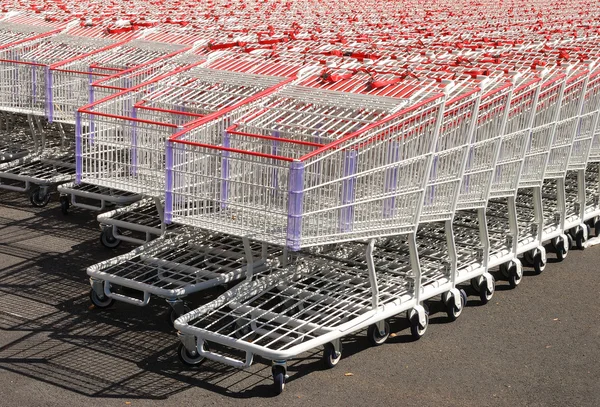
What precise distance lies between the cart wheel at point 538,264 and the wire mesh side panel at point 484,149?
3.93ft

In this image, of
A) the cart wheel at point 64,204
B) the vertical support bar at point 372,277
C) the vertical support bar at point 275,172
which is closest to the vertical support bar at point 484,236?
the vertical support bar at point 372,277

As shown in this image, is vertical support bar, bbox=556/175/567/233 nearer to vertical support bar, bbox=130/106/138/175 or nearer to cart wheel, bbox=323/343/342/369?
cart wheel, bbox=323/343/342/369

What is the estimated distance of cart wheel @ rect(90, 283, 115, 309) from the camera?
646 cm

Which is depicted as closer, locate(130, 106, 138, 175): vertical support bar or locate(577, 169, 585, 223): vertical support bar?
locate(130, 106, 138, 175): vertical support bar

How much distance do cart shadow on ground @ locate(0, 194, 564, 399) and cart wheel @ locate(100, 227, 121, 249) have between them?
0.23 ft

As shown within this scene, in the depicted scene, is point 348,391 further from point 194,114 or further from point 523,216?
point 523,216

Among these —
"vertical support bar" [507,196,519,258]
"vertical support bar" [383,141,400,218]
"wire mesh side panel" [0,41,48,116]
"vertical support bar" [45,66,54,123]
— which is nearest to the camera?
"vertical support bar" [383,141,400,218]

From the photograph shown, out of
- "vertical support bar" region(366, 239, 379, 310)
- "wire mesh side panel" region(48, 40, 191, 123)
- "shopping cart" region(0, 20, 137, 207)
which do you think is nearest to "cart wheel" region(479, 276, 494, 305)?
"vertical support bar" region(366, 239, 379, 310)

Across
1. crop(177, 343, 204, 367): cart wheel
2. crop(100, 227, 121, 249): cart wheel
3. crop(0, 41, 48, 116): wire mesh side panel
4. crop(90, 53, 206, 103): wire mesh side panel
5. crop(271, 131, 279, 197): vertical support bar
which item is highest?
crop(90, 53, 206, 103): wire mesh side panel

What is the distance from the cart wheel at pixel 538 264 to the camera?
7.67 m

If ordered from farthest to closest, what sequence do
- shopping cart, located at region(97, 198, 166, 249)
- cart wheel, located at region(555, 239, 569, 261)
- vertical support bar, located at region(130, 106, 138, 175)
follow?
cart wheel, located at region(555, 239, 569, 261) → shopping cart, located at region(97, 198, 166, 249) → vertical support bar, located at region(130, 106, 138, 175)

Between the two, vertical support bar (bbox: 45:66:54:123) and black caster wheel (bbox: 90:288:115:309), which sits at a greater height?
vertical support bar (bbox: 45:66:54:123)

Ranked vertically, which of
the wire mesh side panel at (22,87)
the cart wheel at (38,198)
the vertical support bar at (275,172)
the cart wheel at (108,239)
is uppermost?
the vertical support bar at (275,172)

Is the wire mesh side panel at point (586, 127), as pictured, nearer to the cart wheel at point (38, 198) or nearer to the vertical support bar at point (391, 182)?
the vertical support bar at point (391, 182)
